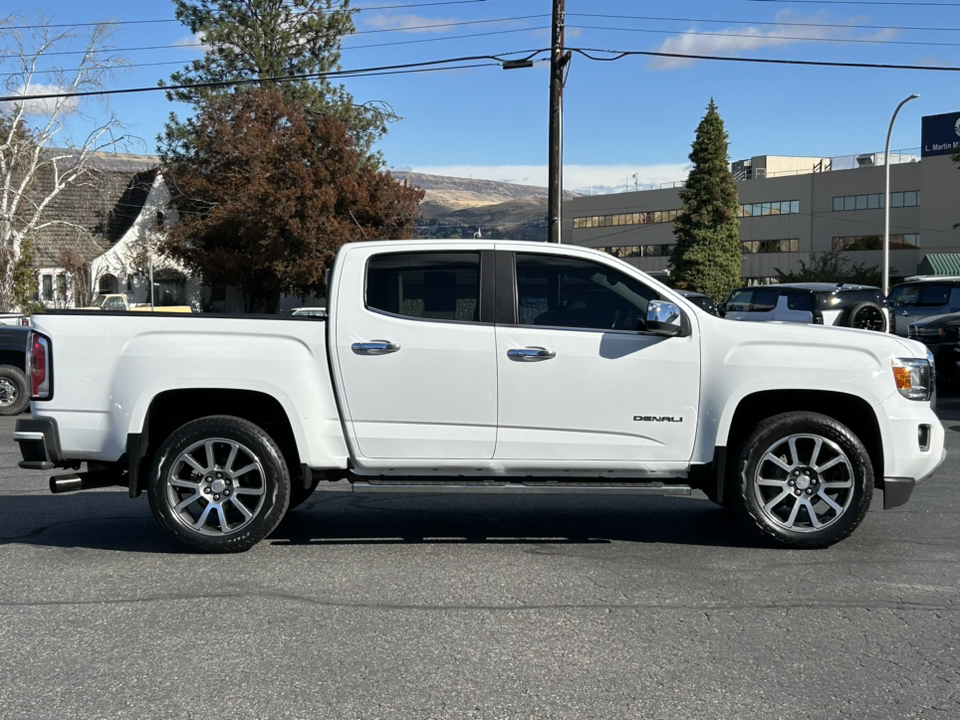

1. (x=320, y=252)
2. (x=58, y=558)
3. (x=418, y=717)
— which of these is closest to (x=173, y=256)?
(x=320, y=252)

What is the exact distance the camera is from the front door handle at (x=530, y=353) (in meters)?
6.28

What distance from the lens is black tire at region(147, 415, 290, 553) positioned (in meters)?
6.31

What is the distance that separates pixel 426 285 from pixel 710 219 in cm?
5806

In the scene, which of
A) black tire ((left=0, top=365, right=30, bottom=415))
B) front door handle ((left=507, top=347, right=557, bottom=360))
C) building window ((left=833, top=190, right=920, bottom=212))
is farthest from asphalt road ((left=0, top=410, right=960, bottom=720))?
building window ((left=833, top=190, right=920, bottom=212))

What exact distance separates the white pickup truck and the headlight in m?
0.01

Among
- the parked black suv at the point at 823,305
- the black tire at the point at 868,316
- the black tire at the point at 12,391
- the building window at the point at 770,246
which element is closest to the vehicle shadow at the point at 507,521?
the black tire at the point at 12,391

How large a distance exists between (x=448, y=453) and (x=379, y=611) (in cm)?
134

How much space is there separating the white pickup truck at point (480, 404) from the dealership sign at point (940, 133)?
67562mm

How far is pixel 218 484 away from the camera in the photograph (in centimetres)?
634

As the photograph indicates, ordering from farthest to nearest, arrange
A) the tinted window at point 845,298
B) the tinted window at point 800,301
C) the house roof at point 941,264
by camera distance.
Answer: the house roof at point 941,264, the tinted window at point 800,301, the tinted window at point 845,298

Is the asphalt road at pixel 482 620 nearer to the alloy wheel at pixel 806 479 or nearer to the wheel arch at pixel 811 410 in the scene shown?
the alloy wheel at pixel 806 479

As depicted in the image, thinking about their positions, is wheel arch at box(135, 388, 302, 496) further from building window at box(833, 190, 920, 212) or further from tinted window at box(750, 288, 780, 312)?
building window at box(833, 190, 920, 212)

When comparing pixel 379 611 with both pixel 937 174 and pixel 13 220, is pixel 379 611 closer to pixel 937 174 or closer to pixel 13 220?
pixel 13 220

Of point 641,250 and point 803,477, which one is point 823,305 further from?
point 641,250
